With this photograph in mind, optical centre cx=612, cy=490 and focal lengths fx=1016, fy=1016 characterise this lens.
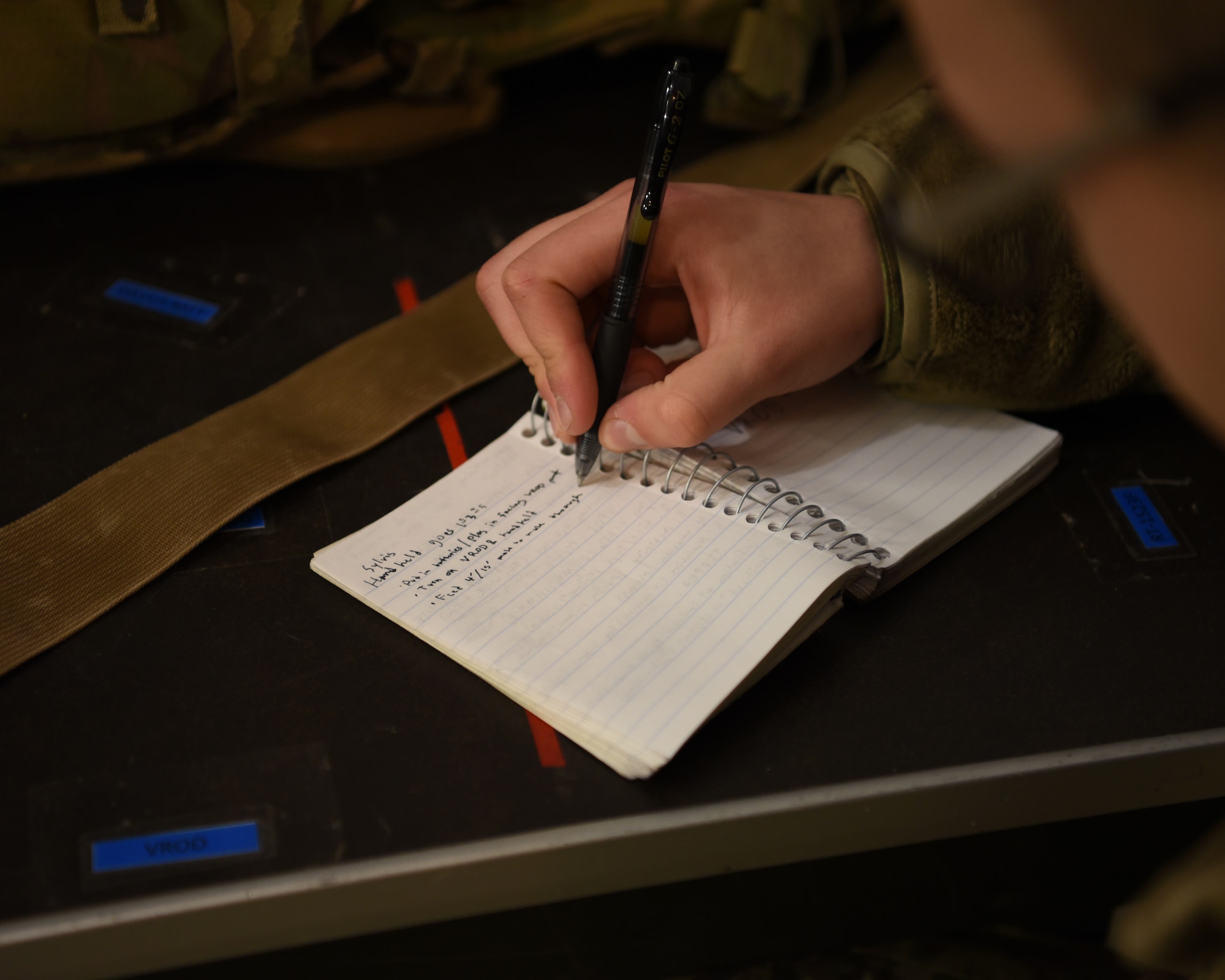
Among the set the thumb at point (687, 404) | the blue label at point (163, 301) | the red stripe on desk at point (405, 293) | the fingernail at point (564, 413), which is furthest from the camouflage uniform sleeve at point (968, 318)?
the blue label at point (163, 301)

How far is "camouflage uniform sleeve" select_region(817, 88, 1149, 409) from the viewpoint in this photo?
71cm

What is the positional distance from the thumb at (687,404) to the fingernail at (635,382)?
0.03 meters

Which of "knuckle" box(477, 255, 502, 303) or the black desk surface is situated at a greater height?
"knuckle" box(477, 255, 502, 303)

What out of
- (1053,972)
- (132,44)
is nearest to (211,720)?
(132,44)

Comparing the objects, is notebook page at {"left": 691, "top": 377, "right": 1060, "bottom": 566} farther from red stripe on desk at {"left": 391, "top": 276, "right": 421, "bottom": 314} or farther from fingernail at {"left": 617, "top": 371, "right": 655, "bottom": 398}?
red stripe on desk at {"left": 391, "top": 276, "right": 421, "bottom": 314}

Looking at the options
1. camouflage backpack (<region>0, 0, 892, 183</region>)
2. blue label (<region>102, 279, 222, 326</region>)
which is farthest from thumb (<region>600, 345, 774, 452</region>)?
camouflage backpack (<region>0, 0, 892, 183</region>)

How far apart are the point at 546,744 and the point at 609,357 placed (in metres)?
0.25

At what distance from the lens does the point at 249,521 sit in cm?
67

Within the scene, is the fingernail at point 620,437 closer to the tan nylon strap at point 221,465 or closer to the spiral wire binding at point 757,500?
the spiral wire binding at point 757,500

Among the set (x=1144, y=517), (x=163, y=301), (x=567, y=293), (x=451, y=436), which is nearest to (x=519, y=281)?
(x=567, y=293)

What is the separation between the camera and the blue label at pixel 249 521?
67 centimetres

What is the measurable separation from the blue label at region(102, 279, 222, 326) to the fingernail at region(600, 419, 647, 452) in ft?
1.22

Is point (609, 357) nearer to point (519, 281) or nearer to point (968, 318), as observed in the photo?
point (519, 281)

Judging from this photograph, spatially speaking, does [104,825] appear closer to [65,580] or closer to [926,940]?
[65,580]
